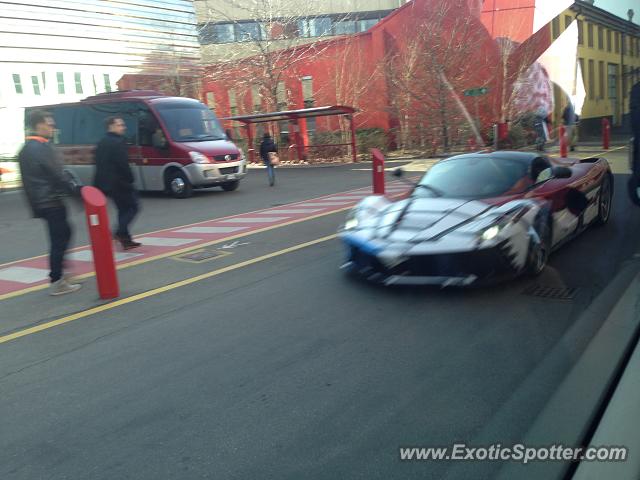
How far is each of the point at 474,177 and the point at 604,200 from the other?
262 centimetres

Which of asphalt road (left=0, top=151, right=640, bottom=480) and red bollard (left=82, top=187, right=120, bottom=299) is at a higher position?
red bollard (left=82, top=187, right=120, bottom=299)

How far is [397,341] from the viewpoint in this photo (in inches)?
166

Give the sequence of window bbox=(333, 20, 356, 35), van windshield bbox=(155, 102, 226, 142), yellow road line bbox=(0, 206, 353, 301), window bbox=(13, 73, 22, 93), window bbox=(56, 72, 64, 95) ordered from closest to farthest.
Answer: yellow road line bbox=(0, 206, 353, 301) → van windshield bbox=(155, 102, 226, 142) → window bbox=(13, 73, 22, 93) → window bbox=(56, 72, 64, 95) → window bbox=(333, 20, 356, 35)

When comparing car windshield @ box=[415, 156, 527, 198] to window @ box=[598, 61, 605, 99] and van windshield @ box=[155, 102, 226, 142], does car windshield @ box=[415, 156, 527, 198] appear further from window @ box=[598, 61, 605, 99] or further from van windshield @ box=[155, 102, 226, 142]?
window @ box=[598, 61, 605, 99]

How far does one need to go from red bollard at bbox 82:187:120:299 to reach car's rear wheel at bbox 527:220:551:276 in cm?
423

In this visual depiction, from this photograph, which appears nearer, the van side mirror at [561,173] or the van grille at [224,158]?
the van side mirror at [561,173]

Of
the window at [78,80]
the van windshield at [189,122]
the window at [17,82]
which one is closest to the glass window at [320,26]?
the window at [78,80]

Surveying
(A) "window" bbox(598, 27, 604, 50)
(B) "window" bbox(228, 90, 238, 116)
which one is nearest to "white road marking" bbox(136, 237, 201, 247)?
(B) "window" bbox(228, 90, 238, 116)

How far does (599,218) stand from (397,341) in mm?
4725

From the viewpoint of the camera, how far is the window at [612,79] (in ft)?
153

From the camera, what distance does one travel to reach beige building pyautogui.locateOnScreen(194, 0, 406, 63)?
3014 cm

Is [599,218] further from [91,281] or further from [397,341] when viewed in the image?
[91,281]

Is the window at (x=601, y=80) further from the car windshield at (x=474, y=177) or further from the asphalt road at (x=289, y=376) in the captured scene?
the asphalt road at (x=289, y=376)

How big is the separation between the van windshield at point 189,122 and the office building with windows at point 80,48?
12785mm
